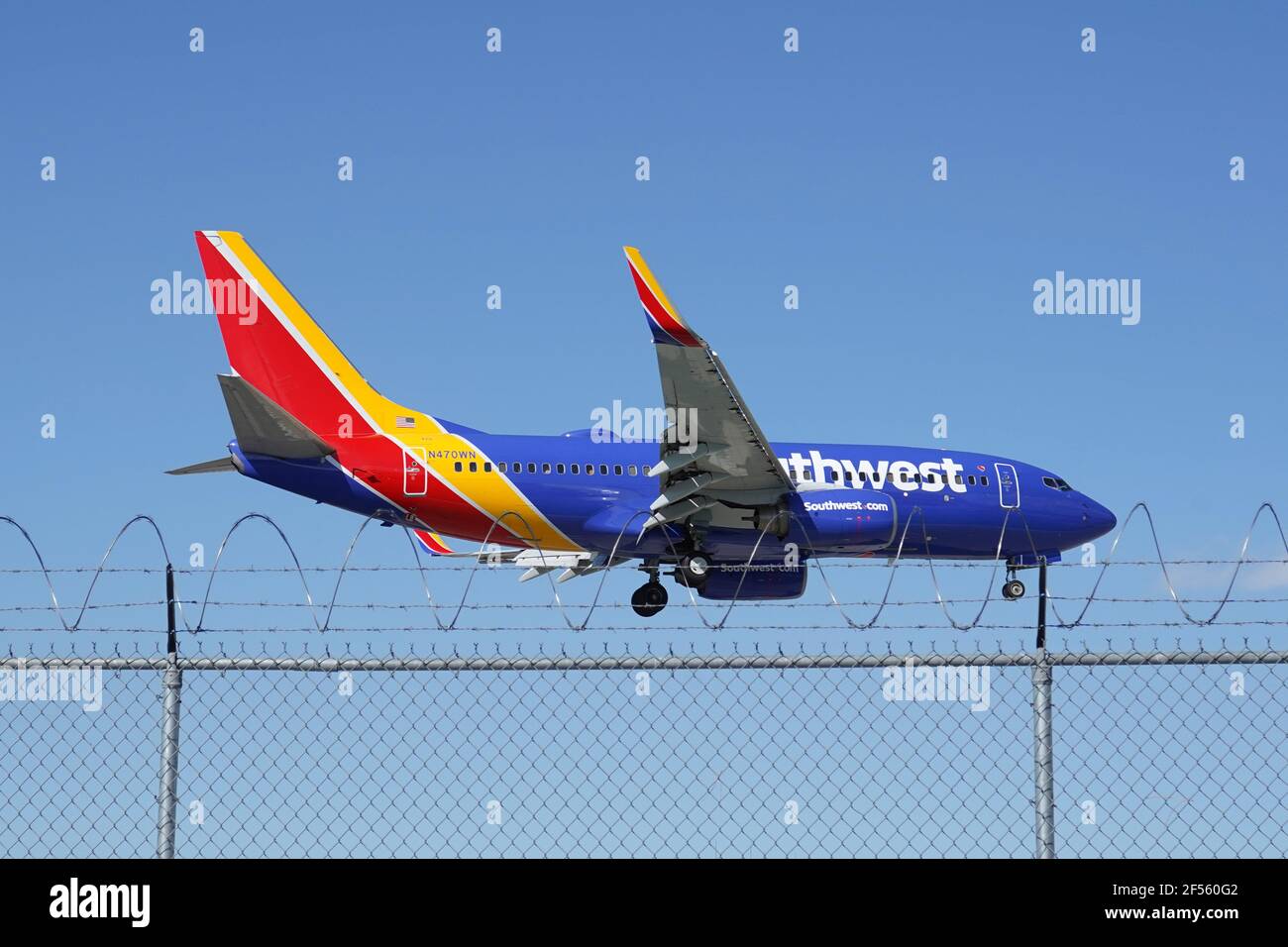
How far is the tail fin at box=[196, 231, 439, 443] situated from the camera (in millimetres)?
34531

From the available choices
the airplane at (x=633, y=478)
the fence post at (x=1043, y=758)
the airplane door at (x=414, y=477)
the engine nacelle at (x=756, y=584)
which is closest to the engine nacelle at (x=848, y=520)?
the airplane at (x=633, y=478)

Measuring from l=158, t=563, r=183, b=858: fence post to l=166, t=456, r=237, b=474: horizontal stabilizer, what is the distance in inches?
966

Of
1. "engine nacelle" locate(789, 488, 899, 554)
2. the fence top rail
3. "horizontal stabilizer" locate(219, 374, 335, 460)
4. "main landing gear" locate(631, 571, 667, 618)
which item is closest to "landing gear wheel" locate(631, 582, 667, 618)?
"main landing gear" locate(631, 571, 667, 618)

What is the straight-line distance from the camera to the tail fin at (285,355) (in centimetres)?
3453

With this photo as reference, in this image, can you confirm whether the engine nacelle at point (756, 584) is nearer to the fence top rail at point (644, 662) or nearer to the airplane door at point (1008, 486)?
the airplane door at point (1008, 486)

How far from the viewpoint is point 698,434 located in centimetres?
3291

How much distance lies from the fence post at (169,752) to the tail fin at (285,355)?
25893mm

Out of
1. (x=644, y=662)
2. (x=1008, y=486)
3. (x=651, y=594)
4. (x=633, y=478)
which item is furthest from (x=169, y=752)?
(x=1008, y=486)

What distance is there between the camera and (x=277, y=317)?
3606cm

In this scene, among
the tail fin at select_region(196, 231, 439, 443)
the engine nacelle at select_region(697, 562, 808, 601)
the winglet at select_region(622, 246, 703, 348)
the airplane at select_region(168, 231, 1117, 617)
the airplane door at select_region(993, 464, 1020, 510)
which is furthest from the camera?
the airplane door at select_region(993, 464, 1020, 510)

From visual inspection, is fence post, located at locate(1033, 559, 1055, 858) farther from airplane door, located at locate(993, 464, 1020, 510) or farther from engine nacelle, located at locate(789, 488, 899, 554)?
airplane door, located at locate(993, 464, 1020, 510)

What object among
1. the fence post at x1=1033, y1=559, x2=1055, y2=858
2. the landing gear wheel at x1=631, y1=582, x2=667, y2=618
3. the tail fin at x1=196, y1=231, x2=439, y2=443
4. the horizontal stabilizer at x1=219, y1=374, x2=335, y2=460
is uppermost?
the tail fin at x1=196, y1=231, x2=439, y2=443
